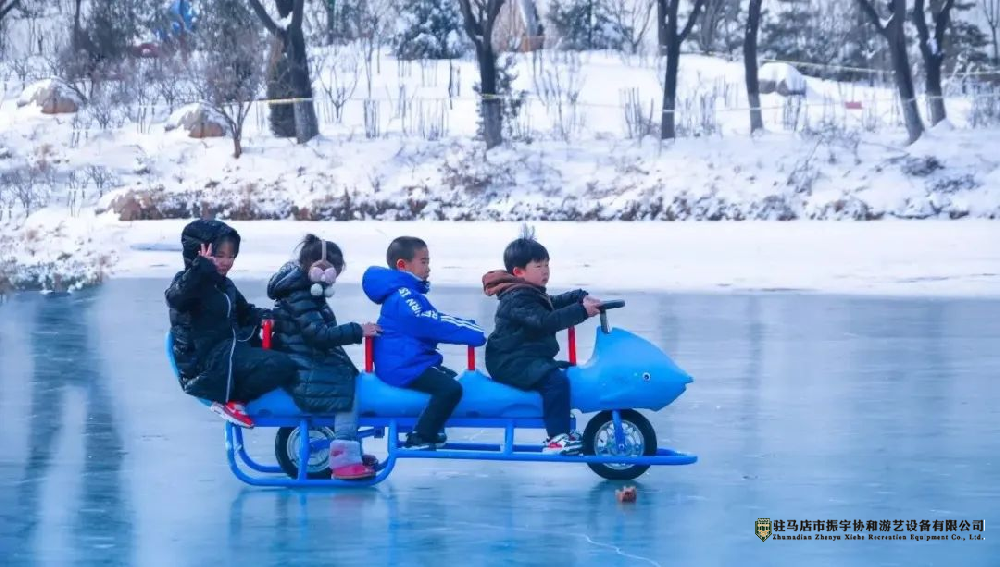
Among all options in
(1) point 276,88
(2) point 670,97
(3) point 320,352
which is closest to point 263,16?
(1) point 276,88

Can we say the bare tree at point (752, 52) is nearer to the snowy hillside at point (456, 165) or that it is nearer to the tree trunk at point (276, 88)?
the snowy hillside at point (456, 165)

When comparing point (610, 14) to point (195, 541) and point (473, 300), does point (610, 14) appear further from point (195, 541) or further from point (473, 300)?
point (195, 541)

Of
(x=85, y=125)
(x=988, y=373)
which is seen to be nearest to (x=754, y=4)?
(x=85, y=125)

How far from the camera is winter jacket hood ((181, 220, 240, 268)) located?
309 inches

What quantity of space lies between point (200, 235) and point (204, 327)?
0.42 meters

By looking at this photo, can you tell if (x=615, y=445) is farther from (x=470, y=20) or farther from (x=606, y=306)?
(x=470, y=20)

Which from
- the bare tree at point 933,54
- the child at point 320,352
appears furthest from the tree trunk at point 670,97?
the child at point 320,352

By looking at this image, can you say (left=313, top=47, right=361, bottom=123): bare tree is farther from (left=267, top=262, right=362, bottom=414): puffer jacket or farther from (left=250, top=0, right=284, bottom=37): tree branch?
(left=267, top=262, right=362, bottom=414): puffer jacket

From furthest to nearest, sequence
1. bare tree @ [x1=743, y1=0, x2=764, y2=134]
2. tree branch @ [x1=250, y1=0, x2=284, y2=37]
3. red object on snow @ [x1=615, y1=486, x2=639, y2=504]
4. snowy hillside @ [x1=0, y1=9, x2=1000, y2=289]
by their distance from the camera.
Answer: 1. bare tree @ [x1=743, y1=0, x2=764, y2=134]
2. tree branch @ [x1=250, y1=0, x2=284, y2=37]
3. snowy hillside @ [x1=0, y1=9, x2=1000, y2=289]
4. red object on snow @ [x1=615, y1=486, x2=639, y2=504]

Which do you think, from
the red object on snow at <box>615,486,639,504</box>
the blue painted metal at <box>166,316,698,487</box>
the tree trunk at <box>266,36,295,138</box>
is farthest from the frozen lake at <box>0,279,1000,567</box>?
the tree trunk at <box>266,36,295,138</box>

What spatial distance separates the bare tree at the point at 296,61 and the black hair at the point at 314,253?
90.8 ft

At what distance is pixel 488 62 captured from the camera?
120ft

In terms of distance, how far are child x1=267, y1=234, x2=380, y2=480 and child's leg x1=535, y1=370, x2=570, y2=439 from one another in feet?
2.69

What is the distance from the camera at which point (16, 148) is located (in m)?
36.9
